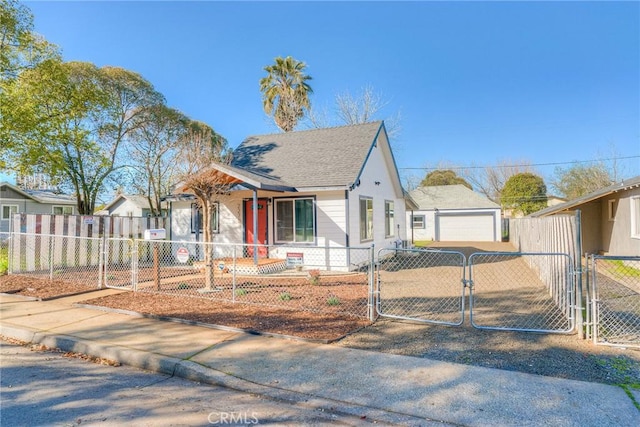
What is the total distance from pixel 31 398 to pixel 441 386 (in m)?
4.17

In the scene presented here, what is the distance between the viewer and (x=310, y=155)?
571 inches

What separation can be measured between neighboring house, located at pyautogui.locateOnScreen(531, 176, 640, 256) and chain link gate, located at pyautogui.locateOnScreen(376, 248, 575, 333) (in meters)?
3.94

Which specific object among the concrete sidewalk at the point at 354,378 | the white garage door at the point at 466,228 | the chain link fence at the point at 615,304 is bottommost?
the concrete sidewalk at the point at 354,378

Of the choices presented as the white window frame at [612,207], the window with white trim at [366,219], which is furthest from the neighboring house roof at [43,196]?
the white window frame at [612,207]

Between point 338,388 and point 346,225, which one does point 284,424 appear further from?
point 346,225

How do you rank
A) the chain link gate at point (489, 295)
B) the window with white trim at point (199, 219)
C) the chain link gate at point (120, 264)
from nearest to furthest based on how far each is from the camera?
the chain link gate at point (489, 295) → the chain link gate at point (120, 264) → the window with white trim at point (199, 219)

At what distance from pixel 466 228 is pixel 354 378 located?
27.8 meters

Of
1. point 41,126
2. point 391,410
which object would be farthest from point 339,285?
point 41,126

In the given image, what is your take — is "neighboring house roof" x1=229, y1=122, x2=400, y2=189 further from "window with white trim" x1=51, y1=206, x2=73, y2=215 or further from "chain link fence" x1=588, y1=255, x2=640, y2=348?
"window with white trim" x1=51, y1=206, x2=73, y2=215

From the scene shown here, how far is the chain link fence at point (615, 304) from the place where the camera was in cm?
497

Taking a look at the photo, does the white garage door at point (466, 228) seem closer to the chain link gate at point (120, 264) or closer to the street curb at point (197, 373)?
the chain link gate at point (120, 264)

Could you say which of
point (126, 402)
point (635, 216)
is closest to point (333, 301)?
point (126, 402)

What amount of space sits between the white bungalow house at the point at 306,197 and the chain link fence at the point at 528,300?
461 cm

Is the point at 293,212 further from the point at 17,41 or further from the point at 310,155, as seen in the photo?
the point at 17,41
